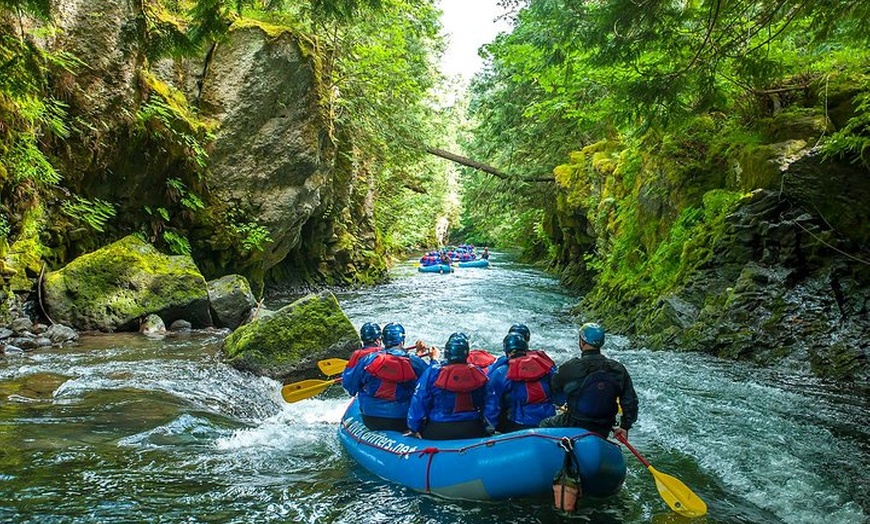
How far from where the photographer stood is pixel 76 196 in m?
10.9

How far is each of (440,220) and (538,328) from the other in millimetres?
37510

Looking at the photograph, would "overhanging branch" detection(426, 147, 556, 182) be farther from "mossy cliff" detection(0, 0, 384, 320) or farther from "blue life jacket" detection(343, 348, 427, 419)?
"blue life jacket" detection(343, 348, 427, 419)

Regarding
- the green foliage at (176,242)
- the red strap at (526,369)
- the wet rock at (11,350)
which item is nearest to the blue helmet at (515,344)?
the red strap at (526,369)

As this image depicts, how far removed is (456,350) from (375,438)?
1169mm

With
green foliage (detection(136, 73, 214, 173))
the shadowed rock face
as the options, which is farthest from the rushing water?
the shadowed rock face

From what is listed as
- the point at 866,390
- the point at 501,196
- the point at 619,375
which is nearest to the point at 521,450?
the point at 619,375

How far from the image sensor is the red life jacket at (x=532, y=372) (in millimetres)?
5188

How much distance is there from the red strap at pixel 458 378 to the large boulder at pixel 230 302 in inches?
308

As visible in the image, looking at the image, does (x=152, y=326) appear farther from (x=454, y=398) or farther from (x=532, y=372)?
(x=532, y=372)

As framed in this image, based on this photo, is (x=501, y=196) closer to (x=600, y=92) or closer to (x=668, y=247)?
(x=600, y=92)

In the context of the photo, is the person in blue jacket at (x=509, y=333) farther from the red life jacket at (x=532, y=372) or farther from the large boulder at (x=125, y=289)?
the large boulder at (x=125, y=289)

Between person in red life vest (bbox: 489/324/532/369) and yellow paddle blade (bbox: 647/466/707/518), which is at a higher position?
person in red life vest (bbox: 489/324/532/369)

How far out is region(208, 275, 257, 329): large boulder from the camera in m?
11.8

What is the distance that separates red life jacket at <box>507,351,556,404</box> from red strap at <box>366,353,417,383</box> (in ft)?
3.21
